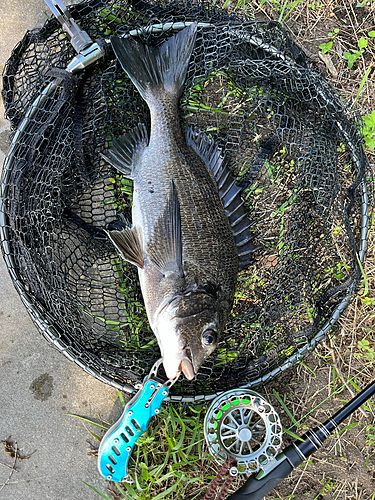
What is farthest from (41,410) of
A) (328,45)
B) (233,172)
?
(328,45)

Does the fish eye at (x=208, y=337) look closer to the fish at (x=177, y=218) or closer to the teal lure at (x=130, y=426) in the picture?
the fish at (x=177, y=218)

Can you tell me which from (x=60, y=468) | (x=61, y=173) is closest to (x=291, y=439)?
(x=60, y=468)

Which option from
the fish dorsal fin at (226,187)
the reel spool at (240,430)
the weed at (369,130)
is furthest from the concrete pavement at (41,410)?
the weed at (369,130)

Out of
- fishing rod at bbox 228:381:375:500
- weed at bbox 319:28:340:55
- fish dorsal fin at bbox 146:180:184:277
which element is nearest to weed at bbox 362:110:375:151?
weed at bbox 319:28:340:55

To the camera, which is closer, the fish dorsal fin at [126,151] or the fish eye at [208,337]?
the fish eye at [208,337]

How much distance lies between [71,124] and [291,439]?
106 inches

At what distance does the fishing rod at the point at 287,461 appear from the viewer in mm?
2495

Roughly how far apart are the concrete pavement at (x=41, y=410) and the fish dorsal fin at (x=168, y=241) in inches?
46.8

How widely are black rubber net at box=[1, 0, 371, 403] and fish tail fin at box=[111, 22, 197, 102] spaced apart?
0.12 metres

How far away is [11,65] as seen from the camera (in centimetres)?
244

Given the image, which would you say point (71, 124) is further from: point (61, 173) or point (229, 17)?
point (229, 17)

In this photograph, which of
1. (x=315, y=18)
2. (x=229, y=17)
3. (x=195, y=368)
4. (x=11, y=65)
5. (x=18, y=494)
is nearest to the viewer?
(x=195, y=368)

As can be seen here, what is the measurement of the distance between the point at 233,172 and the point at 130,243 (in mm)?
952

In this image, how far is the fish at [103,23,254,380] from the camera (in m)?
2.27
